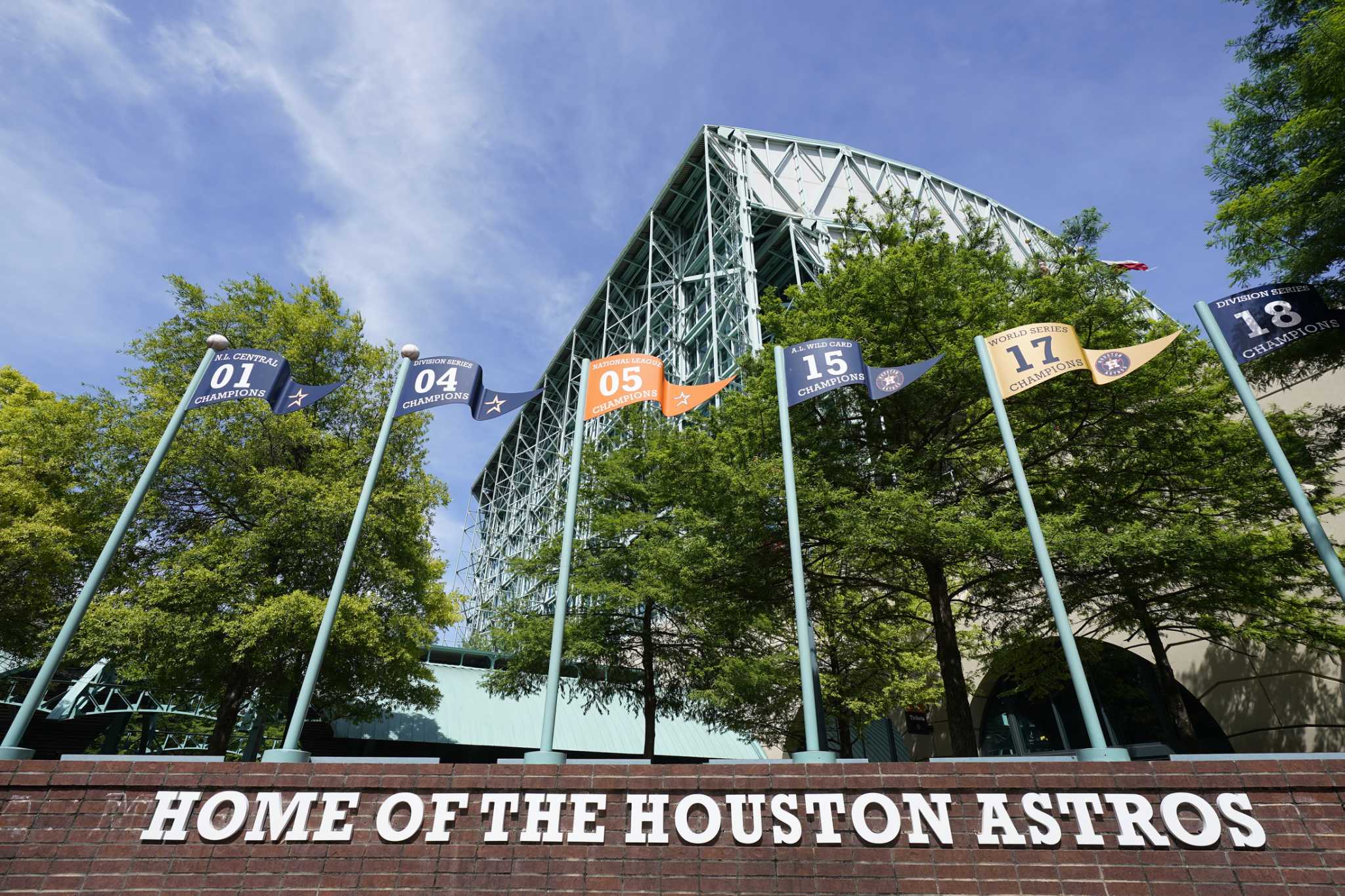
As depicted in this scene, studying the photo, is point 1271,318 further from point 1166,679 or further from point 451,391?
point 451,391

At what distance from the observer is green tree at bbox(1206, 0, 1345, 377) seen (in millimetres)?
10539

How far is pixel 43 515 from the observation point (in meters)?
16.5

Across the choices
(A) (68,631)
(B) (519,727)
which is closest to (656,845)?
(A) (68,631)

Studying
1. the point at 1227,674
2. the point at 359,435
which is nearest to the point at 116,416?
the point at 359,435

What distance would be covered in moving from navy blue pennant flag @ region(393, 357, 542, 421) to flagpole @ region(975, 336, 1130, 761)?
22.5 ft

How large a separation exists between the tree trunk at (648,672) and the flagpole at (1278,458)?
12970 millimetres

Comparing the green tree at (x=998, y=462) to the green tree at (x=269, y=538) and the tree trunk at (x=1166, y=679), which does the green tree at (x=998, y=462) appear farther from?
the green tree at (x=269, y=538)

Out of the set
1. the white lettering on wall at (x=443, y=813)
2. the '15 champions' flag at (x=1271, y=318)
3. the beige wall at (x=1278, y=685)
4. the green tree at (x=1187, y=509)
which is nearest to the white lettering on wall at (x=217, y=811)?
the white lettering on wall at (x=443, y=813)

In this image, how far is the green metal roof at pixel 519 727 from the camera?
25156 millimetres

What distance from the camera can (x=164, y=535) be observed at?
16.8 metres

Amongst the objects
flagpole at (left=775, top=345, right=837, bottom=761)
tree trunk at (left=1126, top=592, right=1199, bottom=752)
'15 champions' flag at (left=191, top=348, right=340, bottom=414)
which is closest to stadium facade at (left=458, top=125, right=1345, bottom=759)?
tree trunk at (left=1126, top=592, right=1199, bottom=752)

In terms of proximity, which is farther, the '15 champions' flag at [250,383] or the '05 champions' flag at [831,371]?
the '15 champions' flag at [250,383]

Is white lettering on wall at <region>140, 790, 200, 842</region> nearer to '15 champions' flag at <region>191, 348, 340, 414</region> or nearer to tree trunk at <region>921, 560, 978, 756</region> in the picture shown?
'15 champions' flag at <region>191, 348, 340, 414</region>

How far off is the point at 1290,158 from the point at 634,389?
11617 millimetres
